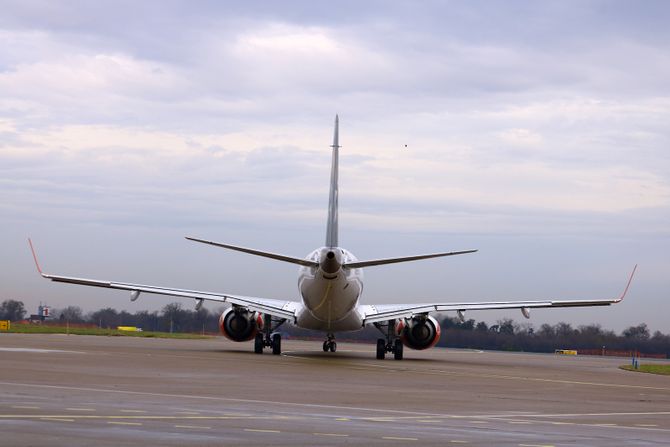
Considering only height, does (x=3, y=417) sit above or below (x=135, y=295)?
below

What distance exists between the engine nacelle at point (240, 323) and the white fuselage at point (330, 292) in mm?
1972

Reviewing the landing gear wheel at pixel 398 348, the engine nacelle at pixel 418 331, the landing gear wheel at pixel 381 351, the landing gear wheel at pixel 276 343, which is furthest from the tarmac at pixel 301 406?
the engine nacelle at pixel 418 331

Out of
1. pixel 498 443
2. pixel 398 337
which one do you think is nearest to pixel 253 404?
pixel 498 443

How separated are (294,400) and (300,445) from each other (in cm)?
858

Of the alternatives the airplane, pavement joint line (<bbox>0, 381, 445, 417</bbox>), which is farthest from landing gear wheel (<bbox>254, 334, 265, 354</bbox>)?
pavement joint line (<bbox>0, 381, 445, 417</bbox>)

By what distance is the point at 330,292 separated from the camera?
46031mm

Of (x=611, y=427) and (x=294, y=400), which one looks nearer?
(x=611, y=427)

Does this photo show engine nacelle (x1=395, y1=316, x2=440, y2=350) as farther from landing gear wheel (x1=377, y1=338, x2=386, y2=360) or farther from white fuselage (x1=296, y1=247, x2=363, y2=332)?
white fuselage (x1=296, y1=247, x2=363, y2=332)

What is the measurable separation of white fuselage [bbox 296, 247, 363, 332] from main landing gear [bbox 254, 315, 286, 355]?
1364 mm

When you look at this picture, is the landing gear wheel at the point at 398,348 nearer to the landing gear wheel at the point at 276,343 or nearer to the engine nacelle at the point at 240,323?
the landing gear wheel at the point at 276,343

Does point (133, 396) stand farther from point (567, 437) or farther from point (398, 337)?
point (398, 337)

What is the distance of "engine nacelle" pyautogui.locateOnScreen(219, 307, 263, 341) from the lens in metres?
52.0

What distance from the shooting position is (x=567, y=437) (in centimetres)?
1777

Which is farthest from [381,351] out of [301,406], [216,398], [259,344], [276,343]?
[301,406]
